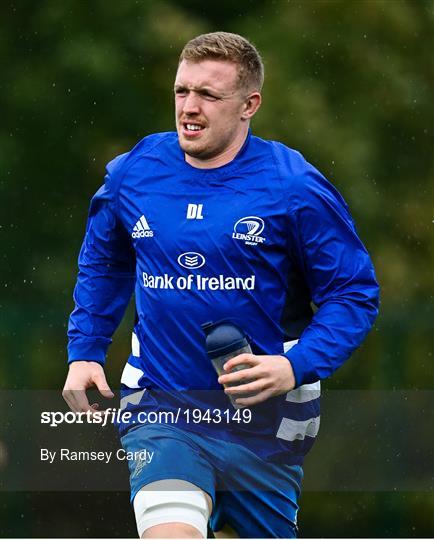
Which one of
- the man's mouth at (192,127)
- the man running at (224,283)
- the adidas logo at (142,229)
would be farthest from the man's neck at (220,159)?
the adidas logo at (142,229)

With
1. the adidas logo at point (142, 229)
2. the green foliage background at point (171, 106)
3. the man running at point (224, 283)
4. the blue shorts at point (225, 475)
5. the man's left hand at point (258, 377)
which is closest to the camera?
the man's left hand at point (258, 377)

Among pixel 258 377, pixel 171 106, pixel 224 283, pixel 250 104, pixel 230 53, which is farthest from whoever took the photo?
pixel 171 106

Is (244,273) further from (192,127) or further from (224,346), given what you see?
(192,127)

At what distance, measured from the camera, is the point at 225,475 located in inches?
195

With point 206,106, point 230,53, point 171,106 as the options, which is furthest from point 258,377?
point 171,106

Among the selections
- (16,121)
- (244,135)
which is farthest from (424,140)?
(244,135)

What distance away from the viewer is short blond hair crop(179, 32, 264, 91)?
494 centimetres

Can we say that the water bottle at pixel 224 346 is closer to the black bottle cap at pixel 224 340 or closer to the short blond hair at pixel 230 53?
the black bottle cap at pixel 224 340

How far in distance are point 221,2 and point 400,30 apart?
1.36 metres

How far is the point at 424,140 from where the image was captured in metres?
10.9

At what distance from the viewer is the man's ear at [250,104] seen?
16.6 feet

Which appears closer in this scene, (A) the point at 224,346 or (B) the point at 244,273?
(A) the point at 224,346

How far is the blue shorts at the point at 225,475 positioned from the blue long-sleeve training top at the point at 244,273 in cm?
6

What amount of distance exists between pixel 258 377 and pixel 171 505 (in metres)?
0.50
